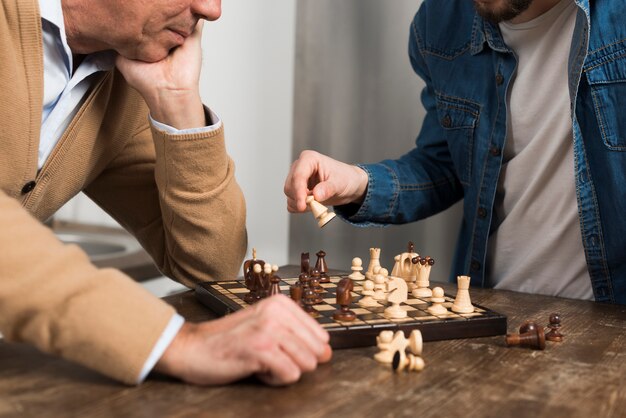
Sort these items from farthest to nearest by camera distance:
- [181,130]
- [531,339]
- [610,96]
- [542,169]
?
[542,169], [610,96], [181,130], [531,339]

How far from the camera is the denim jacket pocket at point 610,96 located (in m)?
1.87

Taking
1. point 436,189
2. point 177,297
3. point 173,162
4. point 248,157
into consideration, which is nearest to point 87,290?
point 177,297

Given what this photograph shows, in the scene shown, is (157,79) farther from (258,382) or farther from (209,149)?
(258,382)

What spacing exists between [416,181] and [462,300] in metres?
0.82

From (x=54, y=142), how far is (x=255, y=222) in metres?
1.63

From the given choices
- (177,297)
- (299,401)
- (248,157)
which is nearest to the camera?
(299,401)

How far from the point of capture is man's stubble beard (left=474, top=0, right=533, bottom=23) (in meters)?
1.92

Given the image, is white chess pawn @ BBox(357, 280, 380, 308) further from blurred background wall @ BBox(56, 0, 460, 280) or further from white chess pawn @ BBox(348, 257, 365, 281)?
blurred background wall @ BBox(56, 0, 460, 280)

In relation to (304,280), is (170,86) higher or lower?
higher

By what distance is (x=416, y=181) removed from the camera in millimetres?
2201

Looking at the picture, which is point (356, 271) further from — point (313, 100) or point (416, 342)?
point (313, 100)

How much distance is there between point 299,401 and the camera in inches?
40.0

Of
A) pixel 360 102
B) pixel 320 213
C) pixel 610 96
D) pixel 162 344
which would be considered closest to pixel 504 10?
pixel 610 96

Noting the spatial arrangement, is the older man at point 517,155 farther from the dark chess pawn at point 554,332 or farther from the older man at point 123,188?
the dark chess pawn at point 554,332
